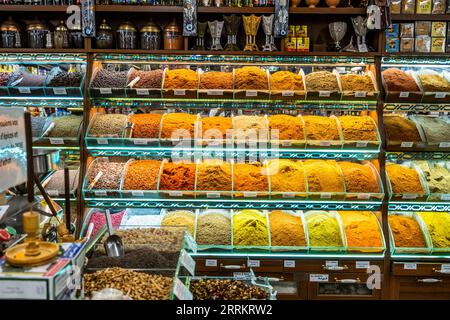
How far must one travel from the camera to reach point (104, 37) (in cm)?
359

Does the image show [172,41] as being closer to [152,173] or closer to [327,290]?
[152,173]

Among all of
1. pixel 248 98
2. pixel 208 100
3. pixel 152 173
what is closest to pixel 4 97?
pixel 152 173

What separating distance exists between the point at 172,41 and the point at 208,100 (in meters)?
0.65

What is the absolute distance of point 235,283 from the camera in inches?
80.0

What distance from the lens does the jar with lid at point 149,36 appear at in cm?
361

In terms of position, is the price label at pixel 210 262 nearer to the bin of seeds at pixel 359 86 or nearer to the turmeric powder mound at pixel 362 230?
the turmeric powder mound at pixel 362 230

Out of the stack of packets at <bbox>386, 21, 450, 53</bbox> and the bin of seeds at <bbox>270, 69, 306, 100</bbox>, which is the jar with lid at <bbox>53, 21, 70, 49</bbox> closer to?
the bin of seeds at <bbox>270, 69, 306, 100</bbox>

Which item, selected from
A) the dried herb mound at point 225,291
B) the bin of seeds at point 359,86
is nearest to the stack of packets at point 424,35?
the bin of seeds at point 359,86

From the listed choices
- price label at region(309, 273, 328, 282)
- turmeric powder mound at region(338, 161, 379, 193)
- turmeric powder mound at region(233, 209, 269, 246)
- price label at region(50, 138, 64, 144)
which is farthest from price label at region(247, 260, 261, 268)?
price label at region(50, 138, 64, 144)

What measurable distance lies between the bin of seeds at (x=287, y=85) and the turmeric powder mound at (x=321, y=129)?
24 centimetres

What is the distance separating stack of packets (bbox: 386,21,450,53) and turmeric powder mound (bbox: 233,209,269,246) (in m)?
2.07

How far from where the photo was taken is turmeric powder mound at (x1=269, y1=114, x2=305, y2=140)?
3385 millimetres

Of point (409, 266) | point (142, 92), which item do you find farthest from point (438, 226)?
point (142, 92)

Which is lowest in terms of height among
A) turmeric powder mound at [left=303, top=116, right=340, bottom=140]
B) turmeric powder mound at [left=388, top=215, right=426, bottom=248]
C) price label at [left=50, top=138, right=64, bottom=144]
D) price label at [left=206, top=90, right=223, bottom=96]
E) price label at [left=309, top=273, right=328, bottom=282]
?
price label at [left=309, top=273, right=328, bottom=282]
